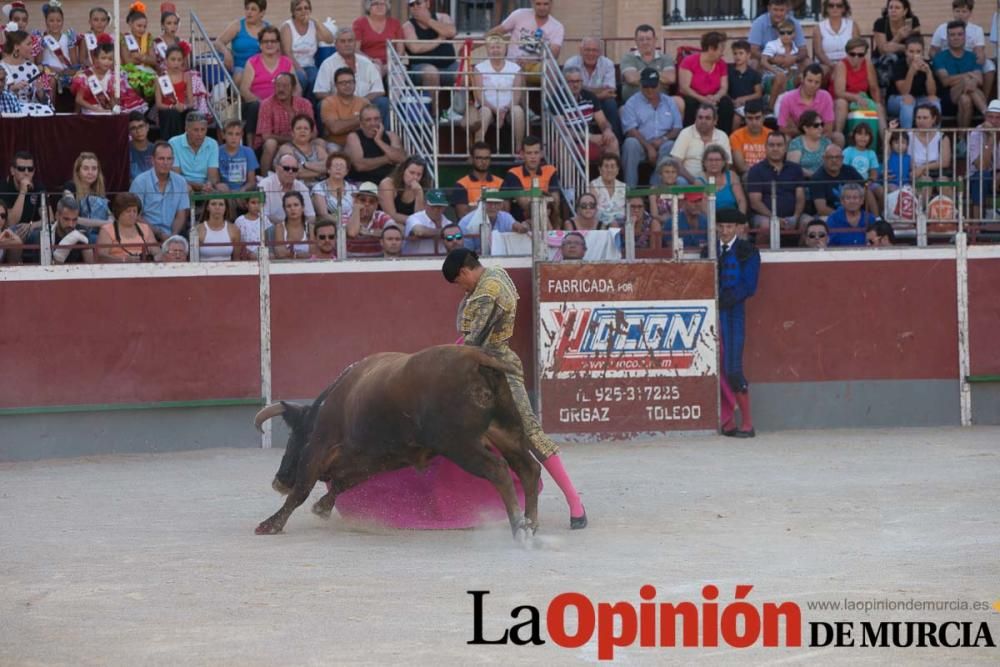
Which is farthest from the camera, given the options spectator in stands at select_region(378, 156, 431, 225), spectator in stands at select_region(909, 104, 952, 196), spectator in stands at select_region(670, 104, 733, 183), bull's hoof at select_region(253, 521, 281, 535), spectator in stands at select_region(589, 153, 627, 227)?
spectator in stands at select_region(670, 104, 733, 183)

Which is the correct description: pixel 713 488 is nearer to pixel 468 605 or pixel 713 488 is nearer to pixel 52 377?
pixel 468 605

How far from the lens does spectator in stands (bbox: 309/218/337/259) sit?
12.4 metres

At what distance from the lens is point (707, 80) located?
14.7 meters

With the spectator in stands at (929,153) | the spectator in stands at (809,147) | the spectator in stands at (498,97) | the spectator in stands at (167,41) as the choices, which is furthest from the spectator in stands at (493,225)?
the spectator in stands at (929,153)

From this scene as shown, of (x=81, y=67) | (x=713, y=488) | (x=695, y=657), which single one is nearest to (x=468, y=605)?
(x=695, y=657)

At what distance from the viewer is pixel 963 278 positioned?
508 inches

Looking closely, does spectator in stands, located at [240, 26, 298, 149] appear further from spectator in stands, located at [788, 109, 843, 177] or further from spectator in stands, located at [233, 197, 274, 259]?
spectator in stands, located at [788, 109, 843, 177]

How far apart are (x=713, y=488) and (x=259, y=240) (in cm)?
409

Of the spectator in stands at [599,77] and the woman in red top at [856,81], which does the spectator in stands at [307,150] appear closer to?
the spectator in stands at [599,77]

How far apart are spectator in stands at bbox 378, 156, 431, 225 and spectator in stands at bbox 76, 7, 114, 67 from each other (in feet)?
9.58

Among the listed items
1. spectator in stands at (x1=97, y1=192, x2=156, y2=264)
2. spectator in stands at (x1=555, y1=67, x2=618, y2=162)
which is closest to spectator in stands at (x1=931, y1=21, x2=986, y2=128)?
spectator in stands at (x1=555, y1=67, x2=618, y2=162)

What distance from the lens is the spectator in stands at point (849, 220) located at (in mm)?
12867

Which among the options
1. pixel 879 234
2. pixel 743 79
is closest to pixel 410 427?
pixel 879 234

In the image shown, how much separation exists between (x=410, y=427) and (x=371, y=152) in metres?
5.65
